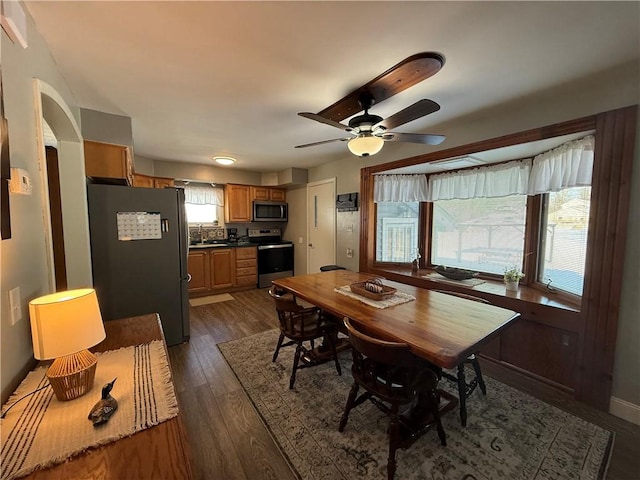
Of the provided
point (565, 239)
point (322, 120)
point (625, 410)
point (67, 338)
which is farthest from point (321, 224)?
point (67, 338)

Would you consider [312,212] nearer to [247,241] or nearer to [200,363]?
[247,241]

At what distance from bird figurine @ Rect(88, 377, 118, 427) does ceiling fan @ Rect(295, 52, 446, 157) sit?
167 cm

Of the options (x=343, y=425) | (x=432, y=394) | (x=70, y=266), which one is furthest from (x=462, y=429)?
(x=70, y=266)

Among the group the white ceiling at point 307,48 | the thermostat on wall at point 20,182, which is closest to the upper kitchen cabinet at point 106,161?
the white ceiling at point 307,48

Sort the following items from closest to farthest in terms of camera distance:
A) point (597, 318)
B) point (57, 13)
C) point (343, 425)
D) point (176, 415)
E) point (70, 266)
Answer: point (176, 415) → point (57, 13) → point (343, 425) → point (597, 318) → point (70, 266)

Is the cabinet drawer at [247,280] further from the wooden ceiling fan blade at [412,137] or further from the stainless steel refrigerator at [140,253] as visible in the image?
the wooden ceiling fan blade at [412,137]

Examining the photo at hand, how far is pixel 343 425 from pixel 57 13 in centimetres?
270

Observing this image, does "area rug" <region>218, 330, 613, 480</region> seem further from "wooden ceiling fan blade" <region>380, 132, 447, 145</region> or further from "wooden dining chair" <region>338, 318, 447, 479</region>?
"wooden ceiling fan blade" <region>380, 132, 447, 145</region>

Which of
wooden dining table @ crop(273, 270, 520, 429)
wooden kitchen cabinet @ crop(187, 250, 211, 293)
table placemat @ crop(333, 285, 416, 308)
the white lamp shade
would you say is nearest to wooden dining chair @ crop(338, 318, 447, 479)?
wooden dining table @ crop(273, 270, 520, 429)

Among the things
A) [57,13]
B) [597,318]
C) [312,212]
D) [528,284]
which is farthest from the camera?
[312,212]

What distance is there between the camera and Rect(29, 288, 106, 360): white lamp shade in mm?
878

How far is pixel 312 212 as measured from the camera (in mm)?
4957

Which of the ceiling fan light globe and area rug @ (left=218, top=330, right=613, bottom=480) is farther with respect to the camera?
the ceiling fan light globe

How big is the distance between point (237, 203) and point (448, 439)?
4.72 metres
